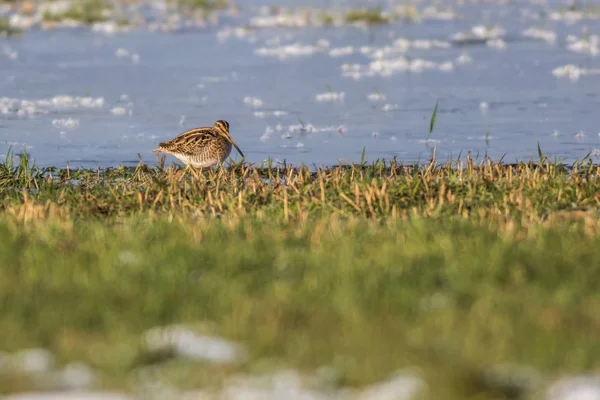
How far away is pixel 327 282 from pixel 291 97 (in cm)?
1104

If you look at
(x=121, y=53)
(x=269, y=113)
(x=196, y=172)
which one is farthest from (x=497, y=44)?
(x=196, y=172)

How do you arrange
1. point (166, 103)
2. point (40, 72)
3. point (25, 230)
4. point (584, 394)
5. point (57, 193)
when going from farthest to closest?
point (40, 72), point (166, 103), point (57, 193), point (25, 230), point (584, 394)

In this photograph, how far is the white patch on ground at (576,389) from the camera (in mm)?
4461

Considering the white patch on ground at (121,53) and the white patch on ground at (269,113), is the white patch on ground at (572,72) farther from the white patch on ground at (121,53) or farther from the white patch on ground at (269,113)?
the white patch on ground at (121,53)

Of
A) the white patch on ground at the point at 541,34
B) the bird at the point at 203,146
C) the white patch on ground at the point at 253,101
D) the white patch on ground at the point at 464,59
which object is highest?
the white patch on ground at the point at 541,34

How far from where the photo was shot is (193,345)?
16.9ft

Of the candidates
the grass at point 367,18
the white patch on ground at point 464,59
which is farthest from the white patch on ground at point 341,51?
the grass at point 367,18

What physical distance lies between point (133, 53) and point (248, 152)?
8.33 metres

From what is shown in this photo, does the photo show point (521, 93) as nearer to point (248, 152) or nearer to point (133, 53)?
point (248, 152)

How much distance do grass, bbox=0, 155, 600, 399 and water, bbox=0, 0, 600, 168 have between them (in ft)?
11.6

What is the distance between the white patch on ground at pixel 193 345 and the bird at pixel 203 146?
6597 mm

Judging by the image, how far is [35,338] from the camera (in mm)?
5285

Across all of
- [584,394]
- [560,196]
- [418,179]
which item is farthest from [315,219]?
[584,394]

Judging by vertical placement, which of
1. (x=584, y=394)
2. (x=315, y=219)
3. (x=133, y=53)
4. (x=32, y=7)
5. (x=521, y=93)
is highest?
(x=32, y=7)
